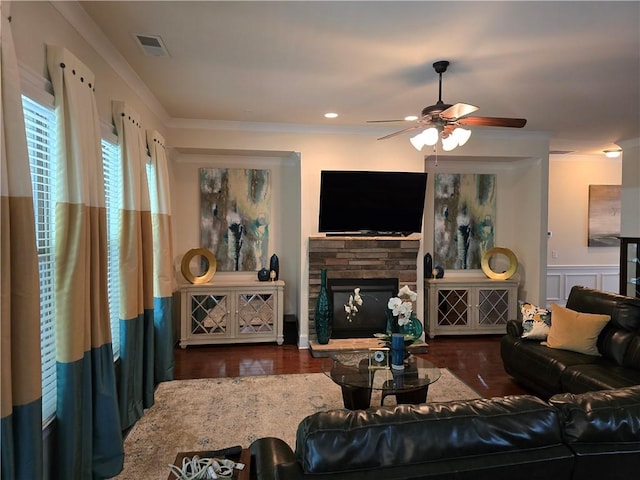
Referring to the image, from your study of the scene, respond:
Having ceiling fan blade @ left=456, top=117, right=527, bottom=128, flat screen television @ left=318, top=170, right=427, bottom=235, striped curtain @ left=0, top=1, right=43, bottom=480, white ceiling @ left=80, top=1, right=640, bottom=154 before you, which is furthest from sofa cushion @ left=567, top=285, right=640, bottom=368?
striped curtain @ left=0, top=1, right=43, bottom=480

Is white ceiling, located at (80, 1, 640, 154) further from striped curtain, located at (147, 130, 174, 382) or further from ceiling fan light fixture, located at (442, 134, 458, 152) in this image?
striped curtain, located at (147, 130, 174, 382)

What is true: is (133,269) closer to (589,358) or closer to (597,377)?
(597,377)

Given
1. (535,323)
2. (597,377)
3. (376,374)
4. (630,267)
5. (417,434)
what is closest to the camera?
(417,434)

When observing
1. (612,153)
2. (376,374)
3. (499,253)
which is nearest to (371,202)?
(499,253)

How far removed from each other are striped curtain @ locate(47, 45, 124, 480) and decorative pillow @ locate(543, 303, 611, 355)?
3.46 metres

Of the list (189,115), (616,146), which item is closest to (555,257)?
(616,146)

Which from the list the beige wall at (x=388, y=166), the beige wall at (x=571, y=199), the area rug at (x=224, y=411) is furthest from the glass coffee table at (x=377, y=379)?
the beige wall at (x=571, y=199)

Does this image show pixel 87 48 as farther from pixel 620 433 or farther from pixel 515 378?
pixel 515 378

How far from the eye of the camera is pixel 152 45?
2.76 metres

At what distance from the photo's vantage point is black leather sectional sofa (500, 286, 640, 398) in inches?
113

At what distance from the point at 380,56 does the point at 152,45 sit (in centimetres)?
159

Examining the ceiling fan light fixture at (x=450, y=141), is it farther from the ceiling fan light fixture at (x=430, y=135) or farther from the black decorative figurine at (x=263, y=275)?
the black decorative figurine at (x=263, y=275)

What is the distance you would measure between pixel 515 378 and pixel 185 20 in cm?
398

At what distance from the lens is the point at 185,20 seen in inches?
95.6
